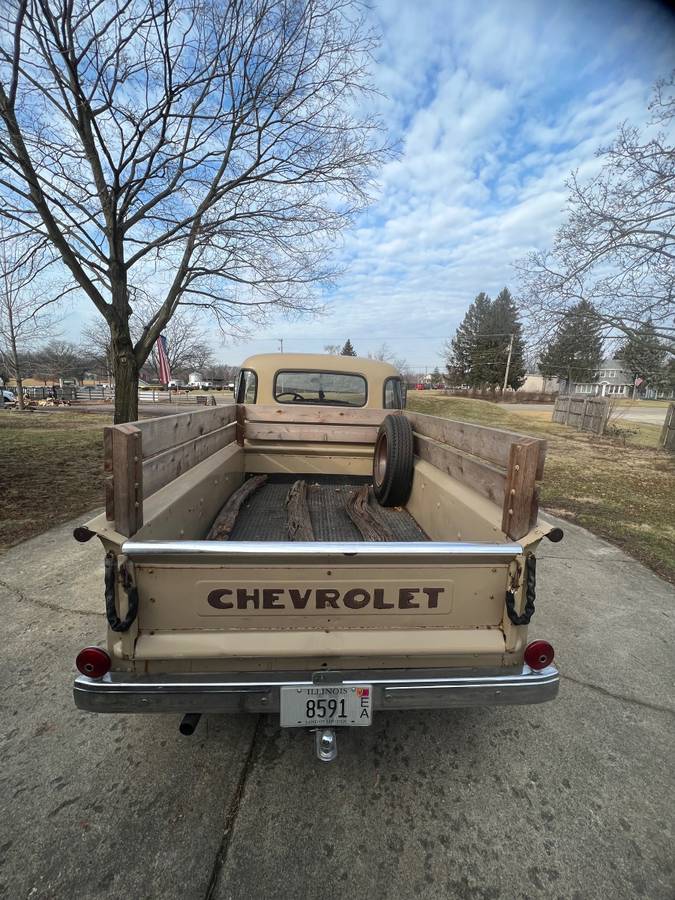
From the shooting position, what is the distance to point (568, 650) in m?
3.00

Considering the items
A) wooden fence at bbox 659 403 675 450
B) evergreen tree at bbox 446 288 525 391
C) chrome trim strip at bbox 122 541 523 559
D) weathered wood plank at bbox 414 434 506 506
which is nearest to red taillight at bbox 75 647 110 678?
chrome trim strip at bbox 122 541 523 559

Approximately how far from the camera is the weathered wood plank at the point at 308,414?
4367 mm

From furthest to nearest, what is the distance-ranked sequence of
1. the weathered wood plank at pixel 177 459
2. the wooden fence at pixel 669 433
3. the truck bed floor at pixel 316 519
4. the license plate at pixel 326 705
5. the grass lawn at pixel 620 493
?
the wooden fence at pixel 669 433 → the grass lawn at pixel 620 493 → the truck bed floor at pixel 316 519 → the weathered wood plank at pixel 177 459 → the license plate at pixel 326 705

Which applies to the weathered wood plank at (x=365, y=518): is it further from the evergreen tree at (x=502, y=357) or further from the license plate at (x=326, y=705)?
the evergreen tree at (x=502, y=357)

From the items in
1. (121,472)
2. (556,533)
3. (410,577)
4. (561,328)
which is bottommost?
(410,577)

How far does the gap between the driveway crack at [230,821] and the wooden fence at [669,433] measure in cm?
1544

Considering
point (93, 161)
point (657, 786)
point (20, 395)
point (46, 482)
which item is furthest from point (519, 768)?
point (20, 395)

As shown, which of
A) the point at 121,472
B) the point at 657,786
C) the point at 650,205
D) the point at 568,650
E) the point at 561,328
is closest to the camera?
the point at 121,472

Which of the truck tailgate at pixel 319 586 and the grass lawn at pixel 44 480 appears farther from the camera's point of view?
the grass lawn at pixel 44 480

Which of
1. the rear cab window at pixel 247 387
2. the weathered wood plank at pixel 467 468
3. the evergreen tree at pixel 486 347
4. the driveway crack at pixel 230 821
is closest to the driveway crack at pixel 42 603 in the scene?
the driveway crack at pixel 230 821

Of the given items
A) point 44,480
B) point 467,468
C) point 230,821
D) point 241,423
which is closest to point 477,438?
point 467,468

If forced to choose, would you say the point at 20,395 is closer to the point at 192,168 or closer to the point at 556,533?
the point at 192,168

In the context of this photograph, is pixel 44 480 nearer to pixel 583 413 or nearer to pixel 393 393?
pixel 393 393

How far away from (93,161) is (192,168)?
188 centimetres
